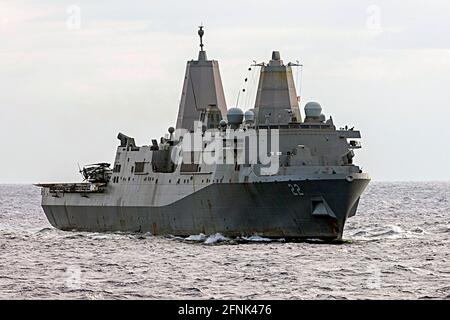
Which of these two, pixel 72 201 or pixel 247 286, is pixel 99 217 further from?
pixel 247 286

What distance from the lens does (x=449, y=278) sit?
107 ft

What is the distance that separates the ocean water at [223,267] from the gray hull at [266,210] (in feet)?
2.02

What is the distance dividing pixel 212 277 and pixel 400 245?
12619 millimetres

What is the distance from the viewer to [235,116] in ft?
156

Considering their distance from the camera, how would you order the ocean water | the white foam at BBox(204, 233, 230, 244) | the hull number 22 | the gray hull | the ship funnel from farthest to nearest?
the ship funnel < the white foam at BBox(204, 233, 230, 244) < the gray hull < the hull number 22 < the ocean water

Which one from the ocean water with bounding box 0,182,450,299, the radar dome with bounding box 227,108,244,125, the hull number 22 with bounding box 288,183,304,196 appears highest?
the radar dome with bounding box 227,108,244,125

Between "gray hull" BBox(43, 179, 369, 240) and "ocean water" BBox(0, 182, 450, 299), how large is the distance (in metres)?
0.62

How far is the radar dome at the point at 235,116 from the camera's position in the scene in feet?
156

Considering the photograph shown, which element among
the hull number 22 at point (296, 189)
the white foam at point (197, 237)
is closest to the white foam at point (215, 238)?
the white foam at point (197, 237)

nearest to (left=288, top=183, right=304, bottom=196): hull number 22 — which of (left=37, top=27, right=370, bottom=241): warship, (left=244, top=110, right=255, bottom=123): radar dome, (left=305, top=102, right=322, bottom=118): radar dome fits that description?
(left=37, top=27, right=370, bottom=241): warship

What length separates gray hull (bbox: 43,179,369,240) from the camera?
4356 cm

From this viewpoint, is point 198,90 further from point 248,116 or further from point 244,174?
point 244,174

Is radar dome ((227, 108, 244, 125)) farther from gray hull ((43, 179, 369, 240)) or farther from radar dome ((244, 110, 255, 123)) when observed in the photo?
gray hull ((43, 179, 369, 240))

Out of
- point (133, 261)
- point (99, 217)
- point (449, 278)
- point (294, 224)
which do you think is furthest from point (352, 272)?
point (99, 217)
